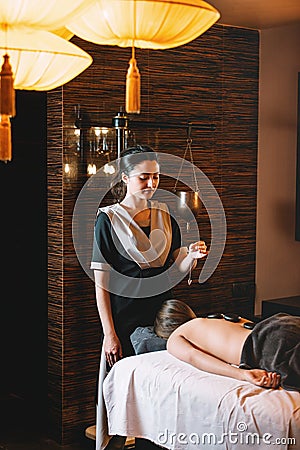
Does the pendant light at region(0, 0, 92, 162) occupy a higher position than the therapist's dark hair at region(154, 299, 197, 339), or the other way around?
the pendant light at region(0, 0, 92, 162)

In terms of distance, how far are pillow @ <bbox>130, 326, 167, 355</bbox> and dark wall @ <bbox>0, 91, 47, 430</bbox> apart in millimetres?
1236

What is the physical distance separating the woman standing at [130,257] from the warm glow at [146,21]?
6.13 feet

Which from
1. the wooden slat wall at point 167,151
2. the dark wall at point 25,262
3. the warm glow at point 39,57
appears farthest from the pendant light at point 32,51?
the dark wall at point 25,262

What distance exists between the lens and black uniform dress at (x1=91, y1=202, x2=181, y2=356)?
3.81 m

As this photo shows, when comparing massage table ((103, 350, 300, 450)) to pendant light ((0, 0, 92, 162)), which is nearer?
pendant light ((0, 0, 92, 162))

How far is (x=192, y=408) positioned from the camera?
307cm

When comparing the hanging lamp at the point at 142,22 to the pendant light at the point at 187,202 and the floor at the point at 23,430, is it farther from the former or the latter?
the floor at the point at 23,430

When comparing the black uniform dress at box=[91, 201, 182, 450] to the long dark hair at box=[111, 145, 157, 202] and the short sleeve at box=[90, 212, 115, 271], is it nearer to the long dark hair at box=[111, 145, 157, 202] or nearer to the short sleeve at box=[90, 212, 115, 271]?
the short sleeve at box=[90, 212, 115, 271]

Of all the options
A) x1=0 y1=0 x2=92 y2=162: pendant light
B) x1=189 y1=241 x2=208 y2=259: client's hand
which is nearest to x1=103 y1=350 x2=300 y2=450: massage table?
x1=189 y1=241 x2=208 y2=259: client's hand

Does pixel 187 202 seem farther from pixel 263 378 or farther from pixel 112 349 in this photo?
pixel 263 378

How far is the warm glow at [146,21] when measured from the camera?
1.80m

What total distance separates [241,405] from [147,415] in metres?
0.53

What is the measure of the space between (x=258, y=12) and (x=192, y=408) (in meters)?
2.53

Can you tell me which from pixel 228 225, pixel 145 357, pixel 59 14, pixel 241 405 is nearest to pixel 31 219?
pixel 228 225
